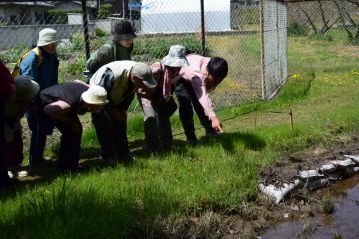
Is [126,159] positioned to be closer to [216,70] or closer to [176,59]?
[176,59]

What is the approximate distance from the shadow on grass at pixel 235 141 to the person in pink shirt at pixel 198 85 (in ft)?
0.56

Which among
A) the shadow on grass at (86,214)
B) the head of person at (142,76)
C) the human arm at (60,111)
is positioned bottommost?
the shadow on grass at (86,214)

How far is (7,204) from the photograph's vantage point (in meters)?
4.09

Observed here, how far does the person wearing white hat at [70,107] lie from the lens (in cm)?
504

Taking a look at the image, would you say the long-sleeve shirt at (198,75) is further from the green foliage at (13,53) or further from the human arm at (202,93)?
the green foliage at (13,53)

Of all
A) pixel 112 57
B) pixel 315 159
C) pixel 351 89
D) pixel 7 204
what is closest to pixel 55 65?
pixel 112 57

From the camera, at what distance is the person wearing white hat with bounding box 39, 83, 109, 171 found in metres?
5.04

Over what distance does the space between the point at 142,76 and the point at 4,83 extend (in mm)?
1370

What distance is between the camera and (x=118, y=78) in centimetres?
542

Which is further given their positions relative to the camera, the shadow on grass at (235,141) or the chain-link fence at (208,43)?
the chain-link fence at (208,43)

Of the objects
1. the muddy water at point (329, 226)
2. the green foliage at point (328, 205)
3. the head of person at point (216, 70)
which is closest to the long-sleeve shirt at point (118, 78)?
the head of person at point (216, 70)

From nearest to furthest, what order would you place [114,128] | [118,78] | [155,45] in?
[118,78] < [114,128] < [155,45]

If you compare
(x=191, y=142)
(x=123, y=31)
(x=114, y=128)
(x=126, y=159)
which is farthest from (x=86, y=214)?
(x=191, y=142)

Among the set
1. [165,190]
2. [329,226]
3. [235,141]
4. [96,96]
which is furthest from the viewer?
[235,141]
